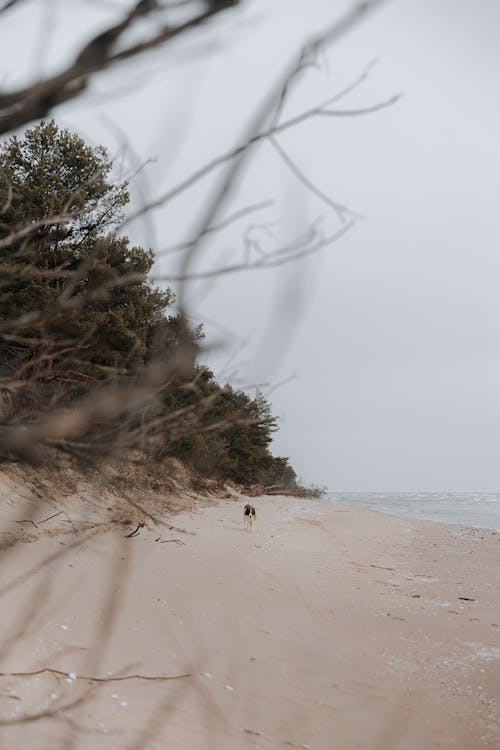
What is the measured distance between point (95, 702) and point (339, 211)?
3.50m

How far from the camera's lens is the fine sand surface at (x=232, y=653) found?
3400 mm

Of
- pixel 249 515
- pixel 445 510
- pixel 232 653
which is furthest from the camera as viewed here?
pixel 445 510

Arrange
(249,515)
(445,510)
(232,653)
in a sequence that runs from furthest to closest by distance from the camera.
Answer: (445,510) → (249,515) → (232,653)

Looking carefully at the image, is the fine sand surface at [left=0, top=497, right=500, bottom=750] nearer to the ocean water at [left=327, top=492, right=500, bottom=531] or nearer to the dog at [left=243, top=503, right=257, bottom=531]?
the dog at [left=243, top=503, right=257, bottom=531]

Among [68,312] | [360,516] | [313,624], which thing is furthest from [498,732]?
[360,516]

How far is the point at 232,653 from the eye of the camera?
16.0 feet

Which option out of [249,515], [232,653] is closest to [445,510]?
[249,515]

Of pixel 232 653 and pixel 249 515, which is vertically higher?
pixel 249 515

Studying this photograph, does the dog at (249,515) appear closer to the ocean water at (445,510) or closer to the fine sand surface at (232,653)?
the fine sand surface at (232,653)

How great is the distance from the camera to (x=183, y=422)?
1.21 m

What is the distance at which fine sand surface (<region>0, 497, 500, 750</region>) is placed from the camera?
3400 millimetres

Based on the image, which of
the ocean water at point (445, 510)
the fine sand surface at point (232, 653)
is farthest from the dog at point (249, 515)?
the ocean water at point (445, 510)

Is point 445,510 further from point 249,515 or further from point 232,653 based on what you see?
point 232,653

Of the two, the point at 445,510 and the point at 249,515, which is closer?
the point at 249,515
